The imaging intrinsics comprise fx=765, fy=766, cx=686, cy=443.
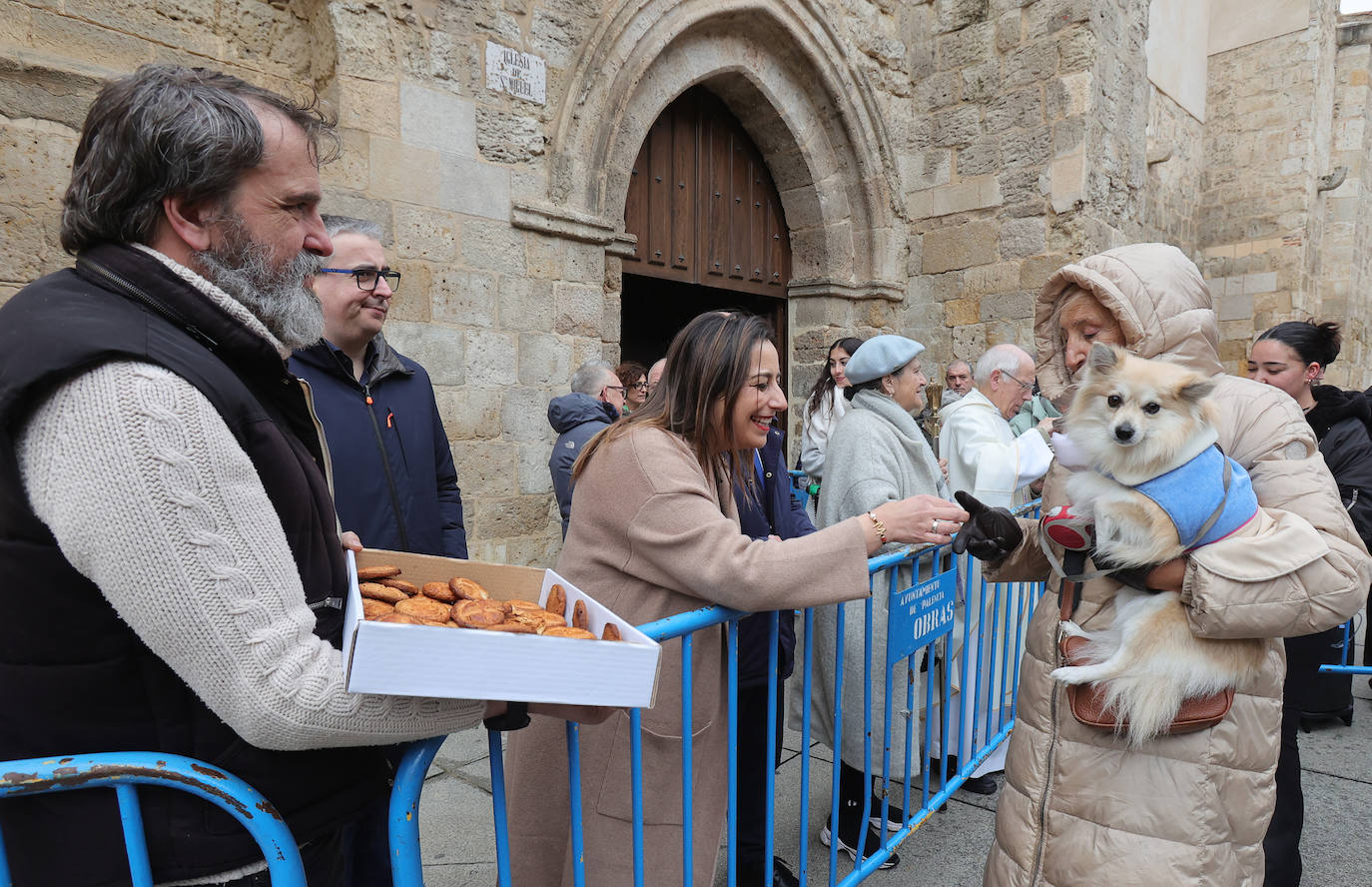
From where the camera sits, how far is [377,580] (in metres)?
1.38

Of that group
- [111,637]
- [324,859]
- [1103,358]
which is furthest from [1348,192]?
[111,637]

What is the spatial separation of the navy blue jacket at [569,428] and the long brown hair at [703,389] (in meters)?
2.01

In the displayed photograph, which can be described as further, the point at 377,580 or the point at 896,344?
the point at 896,344

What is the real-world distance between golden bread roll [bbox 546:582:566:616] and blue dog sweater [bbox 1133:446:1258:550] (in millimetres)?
1222

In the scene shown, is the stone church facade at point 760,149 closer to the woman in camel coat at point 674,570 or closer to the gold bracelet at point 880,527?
the woman in camel coat at point 674,570

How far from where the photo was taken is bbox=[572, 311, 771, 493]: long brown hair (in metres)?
1.99

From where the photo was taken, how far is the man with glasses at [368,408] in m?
2.42

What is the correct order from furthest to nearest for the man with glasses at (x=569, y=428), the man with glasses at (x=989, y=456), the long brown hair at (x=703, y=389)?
the man with glasses at (x=569, y=428) → the man with glasses at (x=989, y=456) → the long brown hair at (x=703, y=389)

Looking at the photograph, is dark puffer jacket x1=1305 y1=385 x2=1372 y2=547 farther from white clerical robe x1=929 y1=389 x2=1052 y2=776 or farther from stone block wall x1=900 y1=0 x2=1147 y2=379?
stone block wall x1=900 y1=0 x2=1147 y2=379

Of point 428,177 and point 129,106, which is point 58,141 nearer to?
point 428,177

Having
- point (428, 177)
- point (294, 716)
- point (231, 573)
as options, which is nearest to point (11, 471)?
point (231, 573)

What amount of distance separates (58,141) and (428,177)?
172cm

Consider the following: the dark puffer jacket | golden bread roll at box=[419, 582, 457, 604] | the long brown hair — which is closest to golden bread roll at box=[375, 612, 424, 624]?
golden bread roll at box=[419, 582, 457, 604]

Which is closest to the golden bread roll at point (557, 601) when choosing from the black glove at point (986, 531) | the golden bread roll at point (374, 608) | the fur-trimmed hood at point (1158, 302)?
the golden bread roll at point (374, 608)
